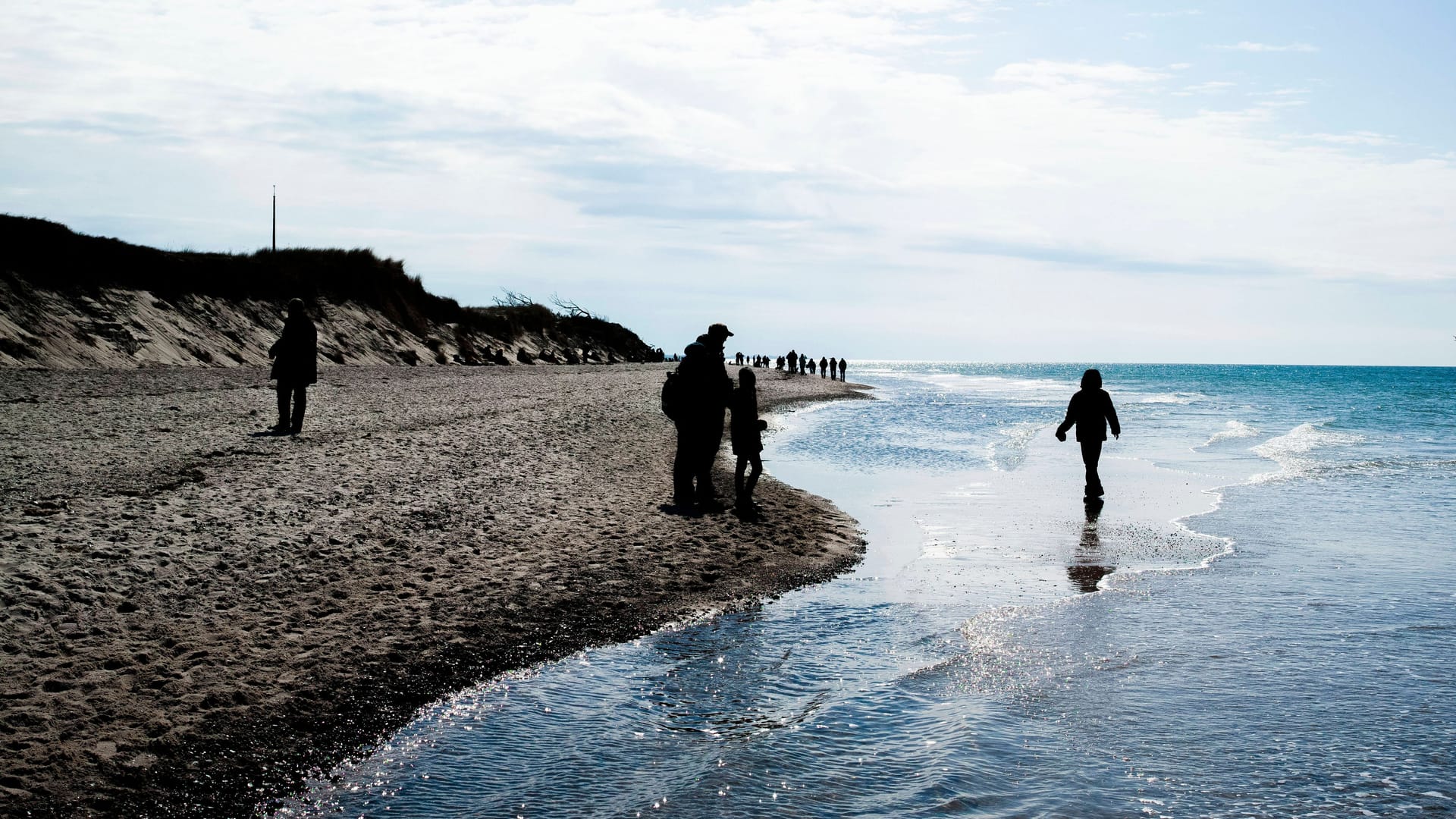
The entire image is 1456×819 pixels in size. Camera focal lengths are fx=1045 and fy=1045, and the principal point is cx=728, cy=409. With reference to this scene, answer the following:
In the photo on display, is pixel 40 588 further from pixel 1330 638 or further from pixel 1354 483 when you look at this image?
pixel 1354 483

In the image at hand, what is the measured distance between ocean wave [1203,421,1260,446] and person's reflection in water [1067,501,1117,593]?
19.7 m

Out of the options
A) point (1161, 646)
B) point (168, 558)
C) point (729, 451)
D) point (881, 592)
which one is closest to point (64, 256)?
point (729, 451)

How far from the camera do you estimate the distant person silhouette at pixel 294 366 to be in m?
15.1

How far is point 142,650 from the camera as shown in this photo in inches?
235

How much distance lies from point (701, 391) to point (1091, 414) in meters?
5.98

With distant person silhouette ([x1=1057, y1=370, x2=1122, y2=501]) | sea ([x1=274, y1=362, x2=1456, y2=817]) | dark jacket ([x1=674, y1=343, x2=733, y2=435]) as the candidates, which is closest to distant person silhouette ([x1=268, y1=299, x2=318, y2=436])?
dark jacket ([x1=674, y1=343, x2=733, y2=435])

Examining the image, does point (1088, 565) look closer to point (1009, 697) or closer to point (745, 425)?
point (745, 425)

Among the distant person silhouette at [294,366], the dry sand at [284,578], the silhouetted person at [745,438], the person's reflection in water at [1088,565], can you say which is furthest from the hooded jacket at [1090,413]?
the distant person silhouette at [294,366]

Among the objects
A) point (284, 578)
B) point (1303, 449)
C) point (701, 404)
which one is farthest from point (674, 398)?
point (1303, 449)

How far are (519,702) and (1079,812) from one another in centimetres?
320

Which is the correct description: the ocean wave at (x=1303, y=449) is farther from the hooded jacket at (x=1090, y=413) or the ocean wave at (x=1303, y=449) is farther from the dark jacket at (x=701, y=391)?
the dark jacket at (x=701, y=391)

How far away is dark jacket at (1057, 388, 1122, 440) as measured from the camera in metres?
14.6

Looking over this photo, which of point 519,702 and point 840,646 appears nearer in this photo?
point 519,702

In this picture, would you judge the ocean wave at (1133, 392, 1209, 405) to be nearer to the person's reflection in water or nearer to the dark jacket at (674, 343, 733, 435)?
the person's reflection in water
